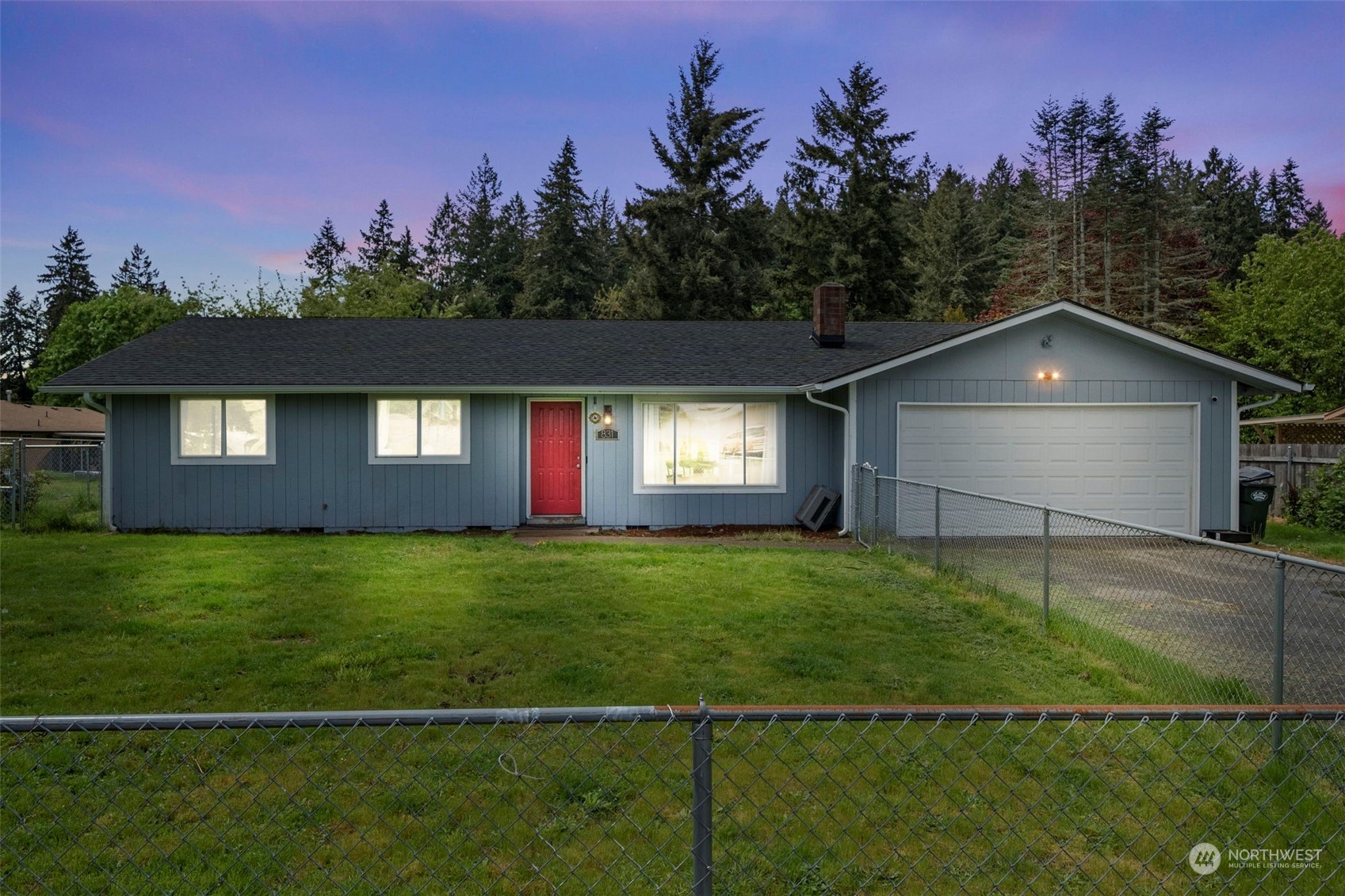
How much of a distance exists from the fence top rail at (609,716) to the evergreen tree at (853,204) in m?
Answer: 35.7

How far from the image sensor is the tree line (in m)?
36.2

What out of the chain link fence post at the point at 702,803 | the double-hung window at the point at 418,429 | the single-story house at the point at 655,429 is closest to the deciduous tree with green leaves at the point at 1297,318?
the single-story house at the point at 655,429

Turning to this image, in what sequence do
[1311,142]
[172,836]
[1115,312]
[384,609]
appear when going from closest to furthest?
[172,836] → [384,609] → [1115,312] → [1311,142]

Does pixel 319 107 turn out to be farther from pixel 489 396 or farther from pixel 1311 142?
pixel 1311 142

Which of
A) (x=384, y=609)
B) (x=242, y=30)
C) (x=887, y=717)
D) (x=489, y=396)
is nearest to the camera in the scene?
(x=887, y=717)

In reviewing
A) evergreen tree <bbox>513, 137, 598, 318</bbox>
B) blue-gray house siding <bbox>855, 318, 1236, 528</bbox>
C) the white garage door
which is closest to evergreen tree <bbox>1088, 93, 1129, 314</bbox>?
evergreen tree <bbox>513, 137, 598, 318</bbox>

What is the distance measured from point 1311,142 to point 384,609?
174 ft

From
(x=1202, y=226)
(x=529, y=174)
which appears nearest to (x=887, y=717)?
(x=529, y=174)

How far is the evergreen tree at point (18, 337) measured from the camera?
67.2m

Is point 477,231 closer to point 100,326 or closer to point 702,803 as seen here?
point 100,326

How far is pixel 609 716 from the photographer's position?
2158 mm

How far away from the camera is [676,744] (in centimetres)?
478

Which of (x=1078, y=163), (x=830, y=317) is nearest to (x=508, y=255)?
(x=1078, y=163)

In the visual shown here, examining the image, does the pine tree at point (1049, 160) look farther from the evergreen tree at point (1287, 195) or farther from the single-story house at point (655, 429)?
the single-story house at point (655, 429)
